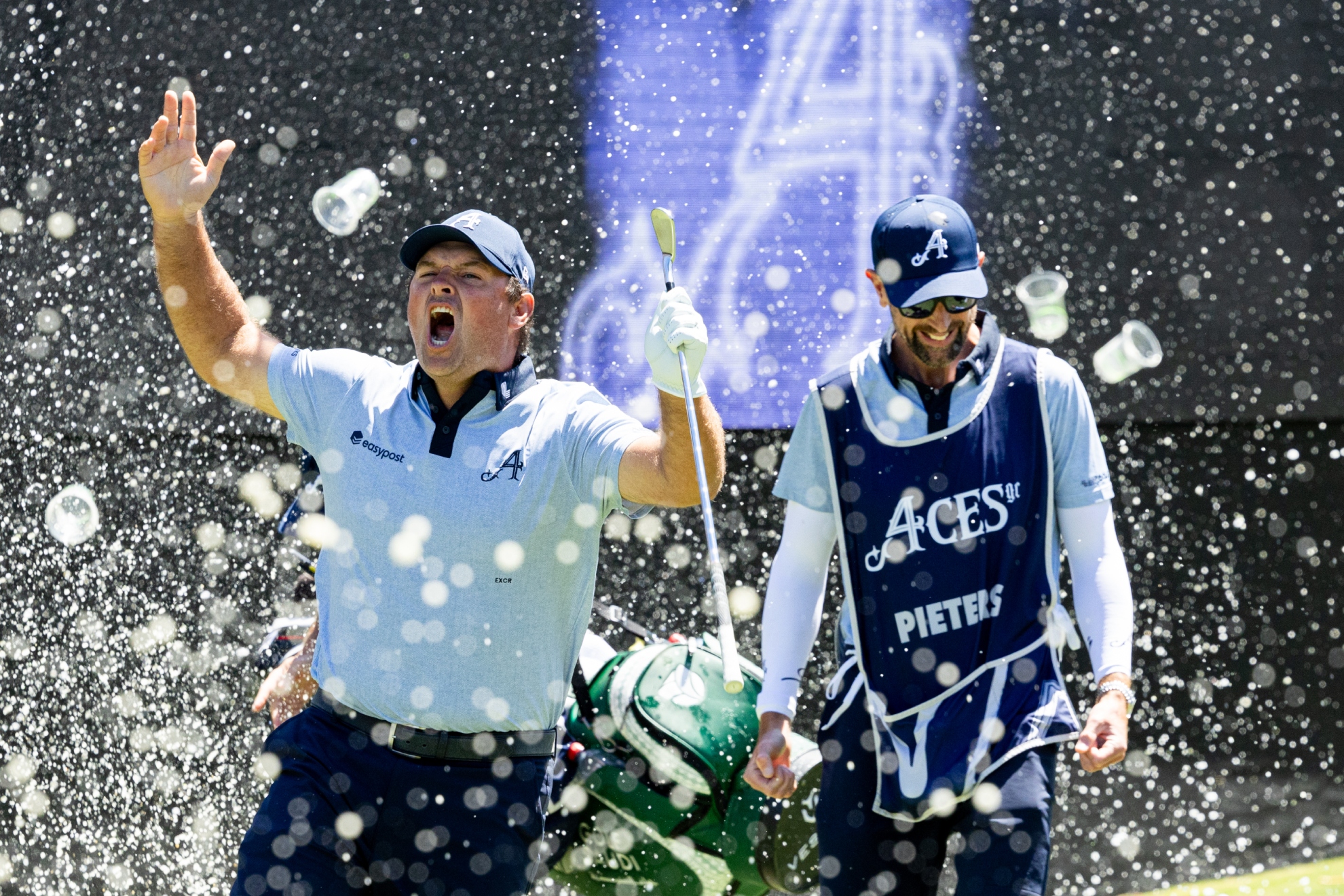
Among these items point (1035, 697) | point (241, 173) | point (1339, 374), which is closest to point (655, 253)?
point (241, 173)

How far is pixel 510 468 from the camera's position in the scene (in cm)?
280

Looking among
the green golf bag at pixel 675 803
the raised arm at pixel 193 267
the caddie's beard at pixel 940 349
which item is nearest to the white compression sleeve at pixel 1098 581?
the caddie's beard at pixel 940 349

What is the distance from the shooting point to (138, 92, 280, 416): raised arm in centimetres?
290

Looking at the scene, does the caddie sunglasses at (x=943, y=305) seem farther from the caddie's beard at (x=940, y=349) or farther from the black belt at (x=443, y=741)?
the black belt at (x=443, y=741)

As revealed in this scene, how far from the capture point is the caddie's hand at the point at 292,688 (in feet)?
11.3

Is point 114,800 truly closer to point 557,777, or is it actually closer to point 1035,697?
point 557,777

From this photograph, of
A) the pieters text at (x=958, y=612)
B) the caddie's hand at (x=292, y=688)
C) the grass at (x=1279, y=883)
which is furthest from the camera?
the grass at (x=1279, y=883)

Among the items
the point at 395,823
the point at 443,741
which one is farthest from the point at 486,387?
the point at 395,823

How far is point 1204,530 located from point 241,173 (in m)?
3.82

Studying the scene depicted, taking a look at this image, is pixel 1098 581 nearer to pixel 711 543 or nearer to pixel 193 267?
pixel 711 543

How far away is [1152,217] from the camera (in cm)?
526

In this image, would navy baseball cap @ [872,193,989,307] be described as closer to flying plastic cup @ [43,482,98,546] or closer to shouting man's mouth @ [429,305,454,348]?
shouting man's mouth @ [429,305,454,348]

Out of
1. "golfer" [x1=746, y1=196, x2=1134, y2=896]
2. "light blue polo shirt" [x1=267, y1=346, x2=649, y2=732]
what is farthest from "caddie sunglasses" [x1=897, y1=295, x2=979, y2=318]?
"light blue polo shirt" [x1=267, y1=346, x2=649, y2=732]

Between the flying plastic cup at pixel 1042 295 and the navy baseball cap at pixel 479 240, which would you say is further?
the flying plastic cup at pixel 1042 295
